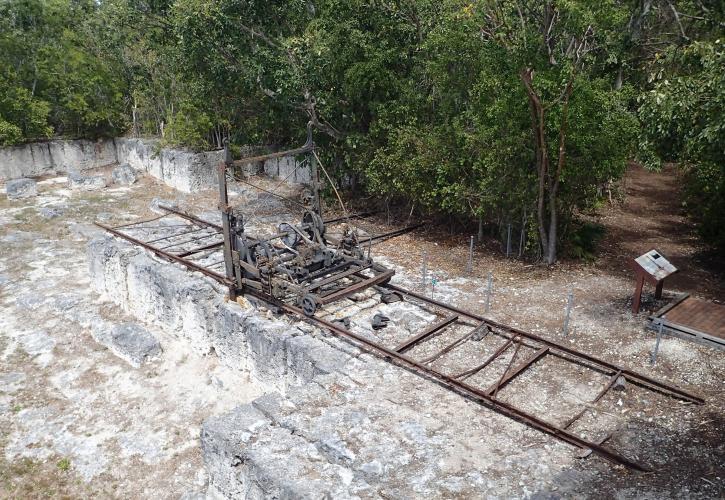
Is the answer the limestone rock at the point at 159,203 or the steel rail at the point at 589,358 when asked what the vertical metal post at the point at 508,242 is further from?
the limestone rock at the point at 159,203

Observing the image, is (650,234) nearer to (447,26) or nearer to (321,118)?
(447,26)

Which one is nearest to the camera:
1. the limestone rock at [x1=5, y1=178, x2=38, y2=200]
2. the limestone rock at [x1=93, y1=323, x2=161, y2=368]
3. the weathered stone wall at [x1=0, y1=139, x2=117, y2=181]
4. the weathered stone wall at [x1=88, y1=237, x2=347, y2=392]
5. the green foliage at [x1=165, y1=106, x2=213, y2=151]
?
the weathered stone wall at [x1=88, y1=237, x2=347, y2=392]

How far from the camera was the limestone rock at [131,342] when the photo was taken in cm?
1100

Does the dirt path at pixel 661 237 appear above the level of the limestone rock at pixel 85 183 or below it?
below

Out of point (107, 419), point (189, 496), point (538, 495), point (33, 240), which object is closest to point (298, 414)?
point (189, 496)

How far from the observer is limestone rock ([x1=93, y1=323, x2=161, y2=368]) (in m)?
11.0

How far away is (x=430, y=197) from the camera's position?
13.3 meters

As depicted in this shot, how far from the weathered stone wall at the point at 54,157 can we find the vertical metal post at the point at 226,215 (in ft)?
55.7

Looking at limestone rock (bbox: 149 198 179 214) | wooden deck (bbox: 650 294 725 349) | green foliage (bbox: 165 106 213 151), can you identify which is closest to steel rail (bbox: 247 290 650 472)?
wooden deck (bbox: 650 294 725 349)

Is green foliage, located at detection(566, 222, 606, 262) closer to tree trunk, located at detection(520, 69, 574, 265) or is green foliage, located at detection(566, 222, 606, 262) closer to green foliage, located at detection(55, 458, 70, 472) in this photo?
tree trunk, located at detection(520, 69, 574, 265)

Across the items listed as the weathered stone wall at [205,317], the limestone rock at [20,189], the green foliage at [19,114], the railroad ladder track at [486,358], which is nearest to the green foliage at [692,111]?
the railroad ladder track at [486,358]

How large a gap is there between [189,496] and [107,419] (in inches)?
102

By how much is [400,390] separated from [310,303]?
2.31 meters

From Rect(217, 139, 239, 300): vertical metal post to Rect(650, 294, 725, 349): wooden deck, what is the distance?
689 cm
